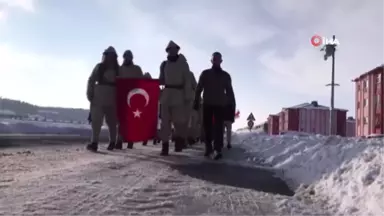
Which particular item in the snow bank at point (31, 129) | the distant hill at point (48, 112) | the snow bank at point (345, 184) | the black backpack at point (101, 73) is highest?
the distant hill at point (48, 112)

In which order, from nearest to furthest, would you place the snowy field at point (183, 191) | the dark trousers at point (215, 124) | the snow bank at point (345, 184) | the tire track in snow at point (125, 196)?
1. the tire track in snow at point (125, 196)
2. the snowy field at point (183, 191)
3. the snow bank at point (345, 184)
4. the dark trousers at point (215, 124)

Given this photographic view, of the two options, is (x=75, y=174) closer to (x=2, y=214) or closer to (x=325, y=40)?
(x=2, y=214)

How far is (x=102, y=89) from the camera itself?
34.0 feet

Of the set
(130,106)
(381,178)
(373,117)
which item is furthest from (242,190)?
(373,117)

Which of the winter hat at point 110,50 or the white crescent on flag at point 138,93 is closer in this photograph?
the white crescent on flag at point 138,93

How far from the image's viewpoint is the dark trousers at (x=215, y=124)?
30.3 feet

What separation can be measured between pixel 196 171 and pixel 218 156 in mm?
2213

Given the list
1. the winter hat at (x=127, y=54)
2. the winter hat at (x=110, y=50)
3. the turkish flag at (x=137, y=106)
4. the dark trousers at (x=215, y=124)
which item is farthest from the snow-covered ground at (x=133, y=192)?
the winter hat at (x=127, y=54)

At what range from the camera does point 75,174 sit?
5.56 metres

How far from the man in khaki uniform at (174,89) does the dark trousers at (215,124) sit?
500 millimetres

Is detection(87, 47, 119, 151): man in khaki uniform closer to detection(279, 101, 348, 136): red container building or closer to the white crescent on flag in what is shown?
the white crescent on flag

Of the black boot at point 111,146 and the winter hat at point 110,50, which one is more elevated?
the winter hat at point 110,50

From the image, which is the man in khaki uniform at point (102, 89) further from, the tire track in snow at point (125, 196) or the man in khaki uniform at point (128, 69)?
the tire track in snow at point (125, 196)

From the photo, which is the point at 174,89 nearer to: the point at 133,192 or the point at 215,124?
the point at 215,124
